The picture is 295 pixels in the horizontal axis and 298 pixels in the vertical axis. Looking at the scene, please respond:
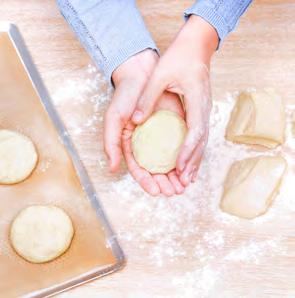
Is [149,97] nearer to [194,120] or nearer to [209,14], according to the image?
[194,120]

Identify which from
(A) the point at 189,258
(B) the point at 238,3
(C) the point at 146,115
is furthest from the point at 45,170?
(B) the point at 238,3

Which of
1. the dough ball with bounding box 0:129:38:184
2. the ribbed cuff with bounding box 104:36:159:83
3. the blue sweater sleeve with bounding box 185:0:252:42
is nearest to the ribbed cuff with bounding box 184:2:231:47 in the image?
the blue sweater sleeve with bounding box 185:0:252:42

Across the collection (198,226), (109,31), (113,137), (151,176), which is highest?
(109,31)

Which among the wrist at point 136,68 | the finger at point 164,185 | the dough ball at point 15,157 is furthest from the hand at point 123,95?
the dough ball at point 15,157

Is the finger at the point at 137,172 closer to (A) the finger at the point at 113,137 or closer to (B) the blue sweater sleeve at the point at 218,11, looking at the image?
(A) the finger at the point at 113,137

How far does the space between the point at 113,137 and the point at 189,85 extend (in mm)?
209

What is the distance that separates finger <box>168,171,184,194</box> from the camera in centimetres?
128

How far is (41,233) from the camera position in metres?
1.28

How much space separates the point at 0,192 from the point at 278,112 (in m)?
0.70

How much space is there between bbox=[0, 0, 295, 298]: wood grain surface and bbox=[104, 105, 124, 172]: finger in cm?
13

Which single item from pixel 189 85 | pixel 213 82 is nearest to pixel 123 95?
pixel 189 85

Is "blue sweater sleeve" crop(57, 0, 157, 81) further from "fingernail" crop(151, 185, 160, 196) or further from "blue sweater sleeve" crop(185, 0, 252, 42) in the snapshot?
"fingernail" crop(151, 185, 160, 196)

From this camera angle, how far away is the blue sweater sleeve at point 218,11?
1.31 m

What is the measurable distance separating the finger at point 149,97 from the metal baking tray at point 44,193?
0.20 metres
